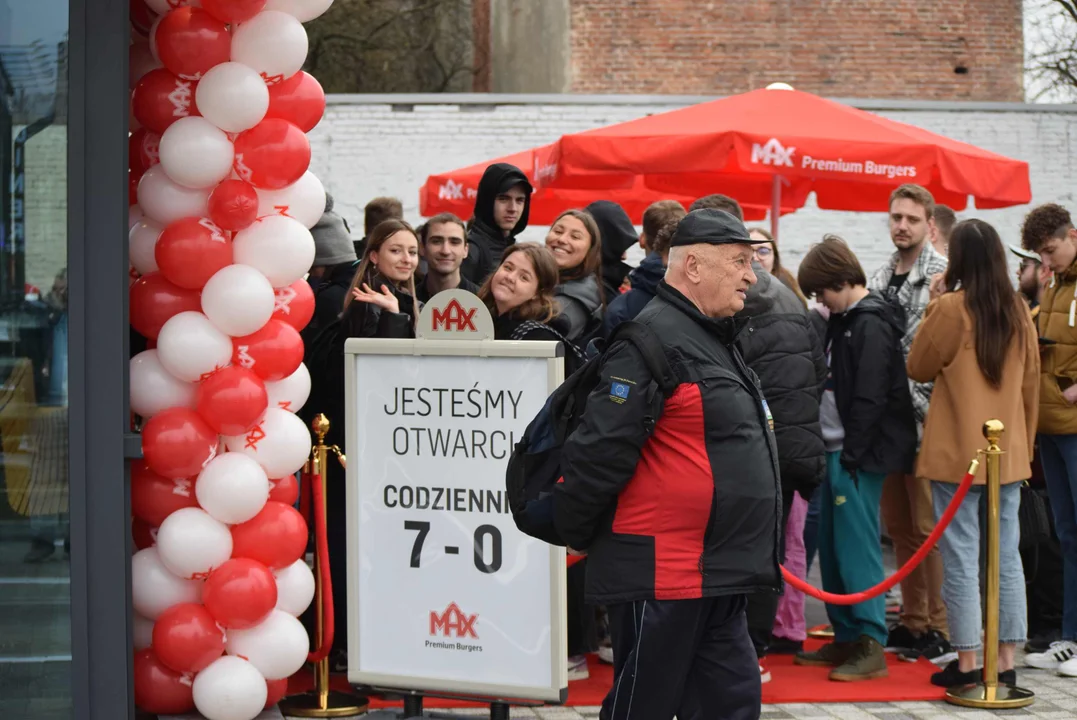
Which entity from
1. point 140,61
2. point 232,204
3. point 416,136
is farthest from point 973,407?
point 416,136

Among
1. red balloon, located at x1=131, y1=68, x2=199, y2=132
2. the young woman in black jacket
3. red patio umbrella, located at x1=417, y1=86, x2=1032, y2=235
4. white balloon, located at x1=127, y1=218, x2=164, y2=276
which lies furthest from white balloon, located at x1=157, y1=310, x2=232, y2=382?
red patio umbrella, located at x1=417, y1=86, x2=1032, y2=235

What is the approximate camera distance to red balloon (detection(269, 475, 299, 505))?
5.64 metres

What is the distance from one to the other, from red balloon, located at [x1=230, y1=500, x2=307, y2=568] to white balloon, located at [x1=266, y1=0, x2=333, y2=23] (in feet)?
6.29

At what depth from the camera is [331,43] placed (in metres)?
24.5

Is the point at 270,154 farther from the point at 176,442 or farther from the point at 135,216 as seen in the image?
the point at 176,442

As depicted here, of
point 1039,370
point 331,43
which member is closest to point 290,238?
point 1039,370

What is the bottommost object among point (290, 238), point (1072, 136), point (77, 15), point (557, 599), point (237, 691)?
point (237, 691)

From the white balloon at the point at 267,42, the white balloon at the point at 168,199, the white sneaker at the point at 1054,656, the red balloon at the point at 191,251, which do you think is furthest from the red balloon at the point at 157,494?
the white sneaker at the point at 1054,656

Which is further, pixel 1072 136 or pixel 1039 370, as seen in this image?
pixel 1072 136

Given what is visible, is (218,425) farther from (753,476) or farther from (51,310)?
(753,476)

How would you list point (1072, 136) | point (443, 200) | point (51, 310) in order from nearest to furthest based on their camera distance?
point (51, 310) < point (443, 200) < point (1072, 136)

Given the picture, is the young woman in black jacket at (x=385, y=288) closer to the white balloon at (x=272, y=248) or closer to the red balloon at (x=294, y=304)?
the red balloon at (x=294, y=304)

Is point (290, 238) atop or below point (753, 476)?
atop

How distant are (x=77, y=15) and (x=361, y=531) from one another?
7.08ft
